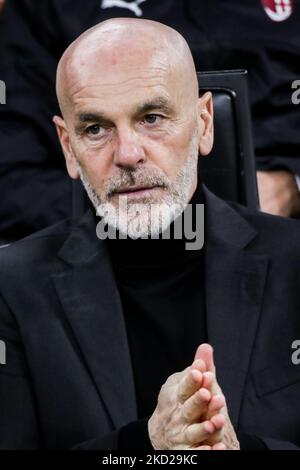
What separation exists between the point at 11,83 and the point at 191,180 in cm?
73

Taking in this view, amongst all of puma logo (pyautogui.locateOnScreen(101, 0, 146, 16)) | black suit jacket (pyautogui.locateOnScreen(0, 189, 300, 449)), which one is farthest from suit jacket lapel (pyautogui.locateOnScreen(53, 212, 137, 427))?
puma logo (pyautogui.locateOnScreen(101, 0, 146, 16))

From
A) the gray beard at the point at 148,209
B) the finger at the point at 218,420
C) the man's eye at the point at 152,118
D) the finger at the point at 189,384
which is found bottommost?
the finger at the point at 218,420

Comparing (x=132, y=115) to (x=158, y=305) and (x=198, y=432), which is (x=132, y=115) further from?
(x=198, y=432)

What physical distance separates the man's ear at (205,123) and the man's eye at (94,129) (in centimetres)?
16

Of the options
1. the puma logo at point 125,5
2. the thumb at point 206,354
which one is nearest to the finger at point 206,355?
the thumb at point 206,354

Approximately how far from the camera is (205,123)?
1.57 meters

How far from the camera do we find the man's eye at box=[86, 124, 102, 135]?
1.46m

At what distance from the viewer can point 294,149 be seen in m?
2.16

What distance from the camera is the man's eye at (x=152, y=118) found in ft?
4.76

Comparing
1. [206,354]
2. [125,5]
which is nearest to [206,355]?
[206,354]

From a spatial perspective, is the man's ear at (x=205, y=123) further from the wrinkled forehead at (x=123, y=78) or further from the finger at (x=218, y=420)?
the finger at (x=218, y=420)

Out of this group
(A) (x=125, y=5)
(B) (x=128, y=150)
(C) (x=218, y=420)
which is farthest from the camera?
(A) (x=125, y=5)

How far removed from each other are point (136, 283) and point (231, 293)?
0.43 ft

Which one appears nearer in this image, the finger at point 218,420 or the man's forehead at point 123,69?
the finger at point 218,420
